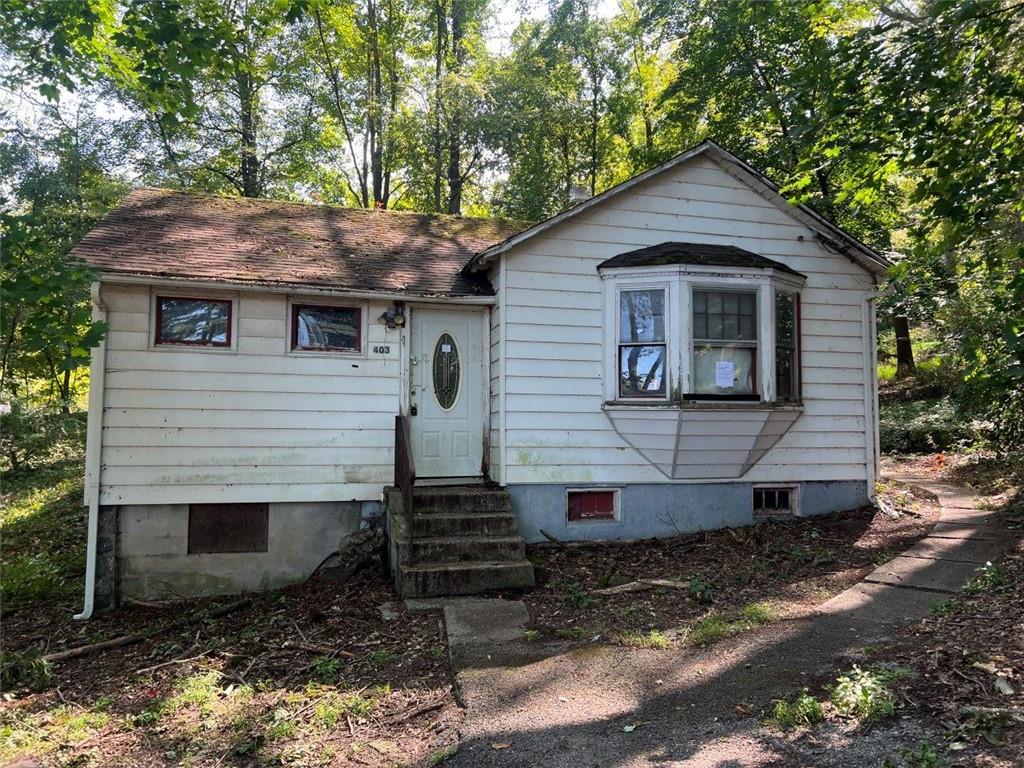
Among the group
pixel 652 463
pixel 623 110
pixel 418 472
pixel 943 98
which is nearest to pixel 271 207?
pixel 418 472

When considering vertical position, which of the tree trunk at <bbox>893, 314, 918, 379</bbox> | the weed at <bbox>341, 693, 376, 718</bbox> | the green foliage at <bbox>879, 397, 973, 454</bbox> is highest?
the tree trunk at <bbox>893, 314, 918, 379</bbox>

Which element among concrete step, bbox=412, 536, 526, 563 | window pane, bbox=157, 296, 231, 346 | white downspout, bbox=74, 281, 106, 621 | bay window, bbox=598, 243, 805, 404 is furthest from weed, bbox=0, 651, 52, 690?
bay window, bbox=598, 243, 805, 404

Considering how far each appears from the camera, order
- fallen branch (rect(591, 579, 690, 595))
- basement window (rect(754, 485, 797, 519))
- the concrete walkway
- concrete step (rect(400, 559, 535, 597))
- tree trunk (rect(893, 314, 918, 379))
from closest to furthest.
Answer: the concrete walkway, concrete step (rect(400, 559, 535, 597)), fallen branch (rect(591, 579, 690, 595)), basement window (rect(754, 485, 797, 519)), tree trunk (rect(893, 314, 918, 379))

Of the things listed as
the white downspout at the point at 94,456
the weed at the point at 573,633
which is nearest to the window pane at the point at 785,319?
the weed at the point at 573,633

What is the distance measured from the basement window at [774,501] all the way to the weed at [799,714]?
204 inches

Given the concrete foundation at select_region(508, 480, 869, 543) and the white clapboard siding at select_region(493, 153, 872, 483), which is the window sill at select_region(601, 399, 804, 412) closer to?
the white clapboard siding at select_region(493, 153, 872, 483)

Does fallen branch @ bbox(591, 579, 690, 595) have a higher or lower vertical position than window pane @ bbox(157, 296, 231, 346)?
lower

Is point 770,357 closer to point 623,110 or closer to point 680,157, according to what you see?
point 680,157

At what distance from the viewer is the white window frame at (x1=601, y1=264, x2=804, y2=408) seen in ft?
24.7

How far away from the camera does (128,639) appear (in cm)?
597

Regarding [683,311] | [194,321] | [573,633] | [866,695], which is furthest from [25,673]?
[683,311]

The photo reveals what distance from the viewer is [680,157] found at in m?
8.23

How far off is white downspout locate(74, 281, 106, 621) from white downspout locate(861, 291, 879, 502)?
32.3ft

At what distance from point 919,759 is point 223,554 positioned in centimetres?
695
